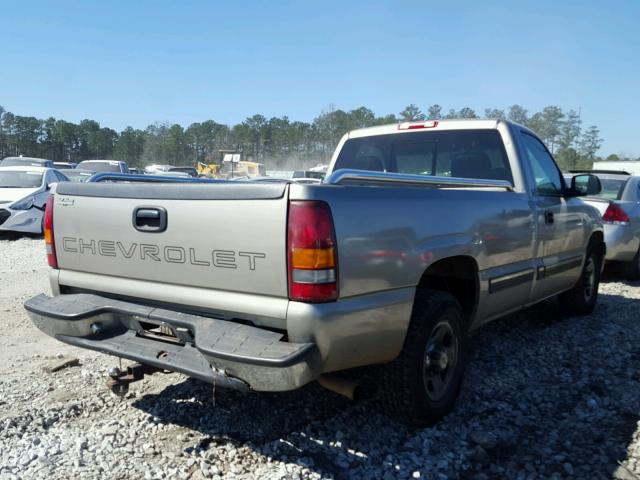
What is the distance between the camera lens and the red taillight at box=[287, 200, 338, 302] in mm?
2449

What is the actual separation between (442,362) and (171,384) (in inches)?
75.8

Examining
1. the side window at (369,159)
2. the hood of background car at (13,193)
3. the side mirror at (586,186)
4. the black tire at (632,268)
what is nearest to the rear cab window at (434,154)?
the side window at (369,159)

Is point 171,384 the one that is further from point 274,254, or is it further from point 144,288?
point 274,254

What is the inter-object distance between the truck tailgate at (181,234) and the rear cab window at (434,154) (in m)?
2.50

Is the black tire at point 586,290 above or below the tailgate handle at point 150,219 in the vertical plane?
below

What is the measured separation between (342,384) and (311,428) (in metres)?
0.58

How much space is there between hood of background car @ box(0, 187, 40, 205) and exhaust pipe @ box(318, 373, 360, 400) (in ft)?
37.5

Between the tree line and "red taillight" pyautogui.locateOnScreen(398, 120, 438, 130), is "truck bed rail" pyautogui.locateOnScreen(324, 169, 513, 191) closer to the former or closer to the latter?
"red taillight" pyautogui.locateOnScreen(398, 120, 438, 130)

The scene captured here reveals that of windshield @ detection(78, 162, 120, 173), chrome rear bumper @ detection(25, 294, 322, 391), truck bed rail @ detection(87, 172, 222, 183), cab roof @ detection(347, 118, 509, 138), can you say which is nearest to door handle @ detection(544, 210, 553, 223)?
cab roof @ detection(347, 118, 509, 138)

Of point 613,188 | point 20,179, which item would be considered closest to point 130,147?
point 20,179

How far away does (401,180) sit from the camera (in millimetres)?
3270

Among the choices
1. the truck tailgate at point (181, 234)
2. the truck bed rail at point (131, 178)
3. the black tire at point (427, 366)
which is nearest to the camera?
the truck tailgate at point (181, 234)

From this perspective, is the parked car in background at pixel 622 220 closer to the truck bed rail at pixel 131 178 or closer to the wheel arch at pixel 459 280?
the wheel arch at pixel 459 280

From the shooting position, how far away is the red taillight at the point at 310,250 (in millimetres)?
2449
